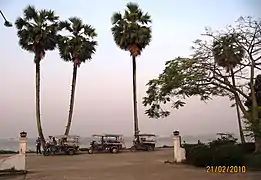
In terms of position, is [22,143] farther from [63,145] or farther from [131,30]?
[131,30]

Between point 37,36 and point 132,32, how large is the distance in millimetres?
9445

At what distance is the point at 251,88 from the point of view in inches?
902

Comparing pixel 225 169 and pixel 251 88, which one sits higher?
pixel 251 88

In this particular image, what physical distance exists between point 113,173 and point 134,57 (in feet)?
76.4

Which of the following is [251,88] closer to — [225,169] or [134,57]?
[225,169]

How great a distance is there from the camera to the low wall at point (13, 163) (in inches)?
718

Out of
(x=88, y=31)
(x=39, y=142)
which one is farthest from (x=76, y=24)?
(x=39, y=142)

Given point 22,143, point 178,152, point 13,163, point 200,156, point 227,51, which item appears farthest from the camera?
point 178,152

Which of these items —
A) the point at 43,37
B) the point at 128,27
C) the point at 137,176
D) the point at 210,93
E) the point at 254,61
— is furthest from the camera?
the point at 128,27

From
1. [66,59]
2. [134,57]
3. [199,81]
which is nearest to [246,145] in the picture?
[199,81]

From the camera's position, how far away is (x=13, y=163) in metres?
18.5

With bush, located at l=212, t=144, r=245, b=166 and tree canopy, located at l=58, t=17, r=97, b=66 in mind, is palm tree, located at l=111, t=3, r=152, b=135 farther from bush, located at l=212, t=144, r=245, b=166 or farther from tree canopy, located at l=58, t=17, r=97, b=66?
bush, located at l=212, t=144, r=245, b=166

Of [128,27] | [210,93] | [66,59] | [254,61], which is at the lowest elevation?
[210,93]

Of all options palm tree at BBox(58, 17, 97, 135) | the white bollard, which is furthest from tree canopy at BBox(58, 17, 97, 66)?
the white bollard
